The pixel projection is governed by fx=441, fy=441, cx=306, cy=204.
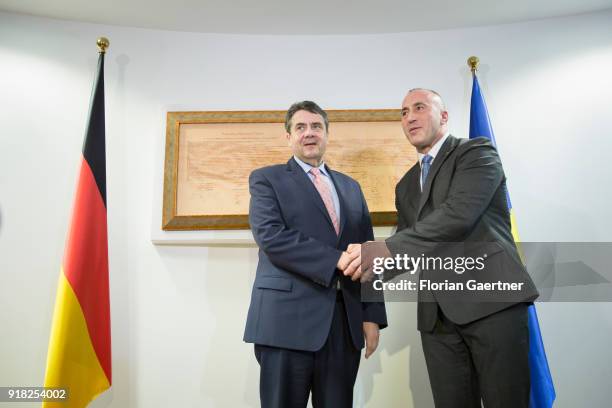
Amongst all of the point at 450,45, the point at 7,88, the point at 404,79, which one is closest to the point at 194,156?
the point at 7,88

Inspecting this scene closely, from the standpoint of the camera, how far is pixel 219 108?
2.75 meters

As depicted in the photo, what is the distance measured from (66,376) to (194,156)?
1.33 m

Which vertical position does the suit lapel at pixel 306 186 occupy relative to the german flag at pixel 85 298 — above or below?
above

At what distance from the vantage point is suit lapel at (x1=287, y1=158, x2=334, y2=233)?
6.12 ft

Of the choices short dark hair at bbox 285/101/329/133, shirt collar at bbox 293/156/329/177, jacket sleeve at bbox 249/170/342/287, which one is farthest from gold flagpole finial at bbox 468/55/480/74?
jacket sleeve at bbox 249/170/342/287

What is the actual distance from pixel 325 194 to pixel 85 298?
1336 mm

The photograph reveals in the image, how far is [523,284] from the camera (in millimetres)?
1584

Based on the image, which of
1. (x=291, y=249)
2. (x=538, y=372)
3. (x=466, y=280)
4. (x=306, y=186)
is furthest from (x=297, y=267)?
(x=538, y=372)

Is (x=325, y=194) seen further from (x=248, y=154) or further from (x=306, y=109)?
(x=248, y=154)

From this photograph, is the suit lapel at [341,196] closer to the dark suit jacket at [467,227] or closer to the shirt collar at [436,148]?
the dark suit jacket at [467,227]

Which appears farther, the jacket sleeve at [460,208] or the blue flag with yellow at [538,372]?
the blue flag with yellow at [538,372]

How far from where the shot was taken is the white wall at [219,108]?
2465mm

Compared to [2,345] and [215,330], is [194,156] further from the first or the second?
[2,345]

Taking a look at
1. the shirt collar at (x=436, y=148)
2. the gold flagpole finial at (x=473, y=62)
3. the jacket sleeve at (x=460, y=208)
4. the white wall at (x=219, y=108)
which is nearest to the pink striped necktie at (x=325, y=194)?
the jacket sleeve at (x=460, y=208)
